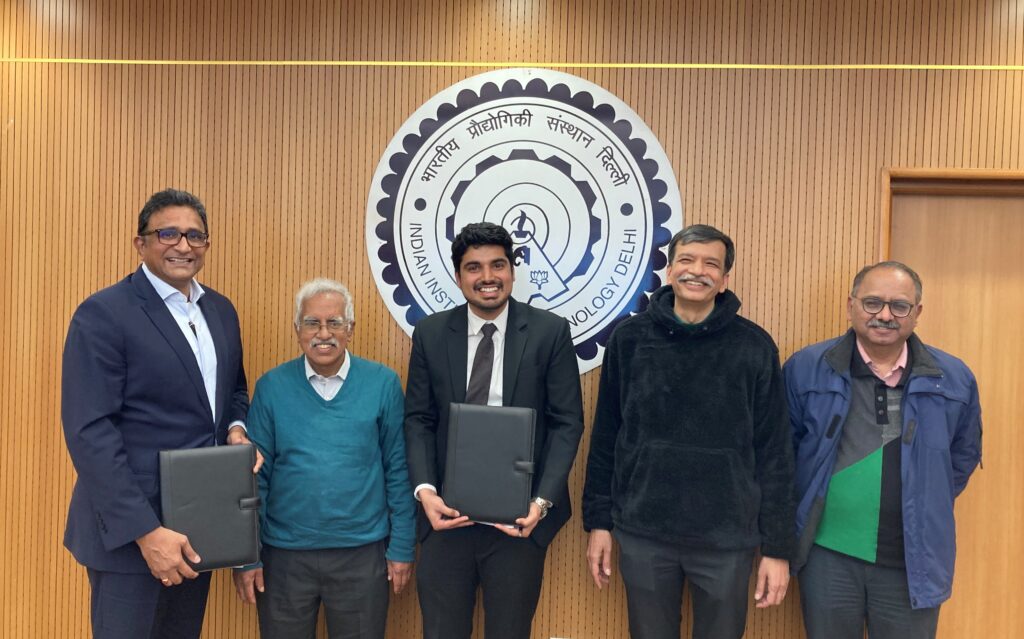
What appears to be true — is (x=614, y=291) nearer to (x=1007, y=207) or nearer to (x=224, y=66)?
(x=1007, y=207)

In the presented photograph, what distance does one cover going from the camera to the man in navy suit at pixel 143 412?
6.24 ft

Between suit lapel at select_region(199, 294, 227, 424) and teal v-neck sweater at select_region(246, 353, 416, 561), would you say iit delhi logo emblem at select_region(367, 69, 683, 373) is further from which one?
suit lapel at select_region(199, 294, 227, 424)

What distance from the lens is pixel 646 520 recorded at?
215 centimetres

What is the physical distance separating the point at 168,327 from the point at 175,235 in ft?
0.89

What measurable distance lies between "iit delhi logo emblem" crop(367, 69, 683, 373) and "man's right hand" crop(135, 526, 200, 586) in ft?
3.87

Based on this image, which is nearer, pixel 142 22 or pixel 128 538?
pixel 128 538

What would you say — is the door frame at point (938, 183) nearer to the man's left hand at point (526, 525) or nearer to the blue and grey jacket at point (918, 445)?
the blue and grey jacket at point (918, 445)

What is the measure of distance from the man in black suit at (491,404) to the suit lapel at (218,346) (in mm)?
576

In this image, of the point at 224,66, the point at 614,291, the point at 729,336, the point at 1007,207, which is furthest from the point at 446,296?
the point at 1007,207

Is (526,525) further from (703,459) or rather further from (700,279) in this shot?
(700,279)

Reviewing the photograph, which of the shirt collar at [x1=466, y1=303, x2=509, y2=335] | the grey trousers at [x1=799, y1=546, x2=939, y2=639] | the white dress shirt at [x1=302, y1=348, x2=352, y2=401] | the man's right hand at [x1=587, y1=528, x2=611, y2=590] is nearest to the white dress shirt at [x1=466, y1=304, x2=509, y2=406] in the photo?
the shirt collar at [x1=466, y1=303, x2=509, y2=335]

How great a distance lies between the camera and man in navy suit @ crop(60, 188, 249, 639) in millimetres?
1902

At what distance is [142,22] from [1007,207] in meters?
3.62

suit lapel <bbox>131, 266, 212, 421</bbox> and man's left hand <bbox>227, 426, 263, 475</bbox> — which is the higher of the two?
suit lapel <bbox>131, 266, 212, 421</bbox>
